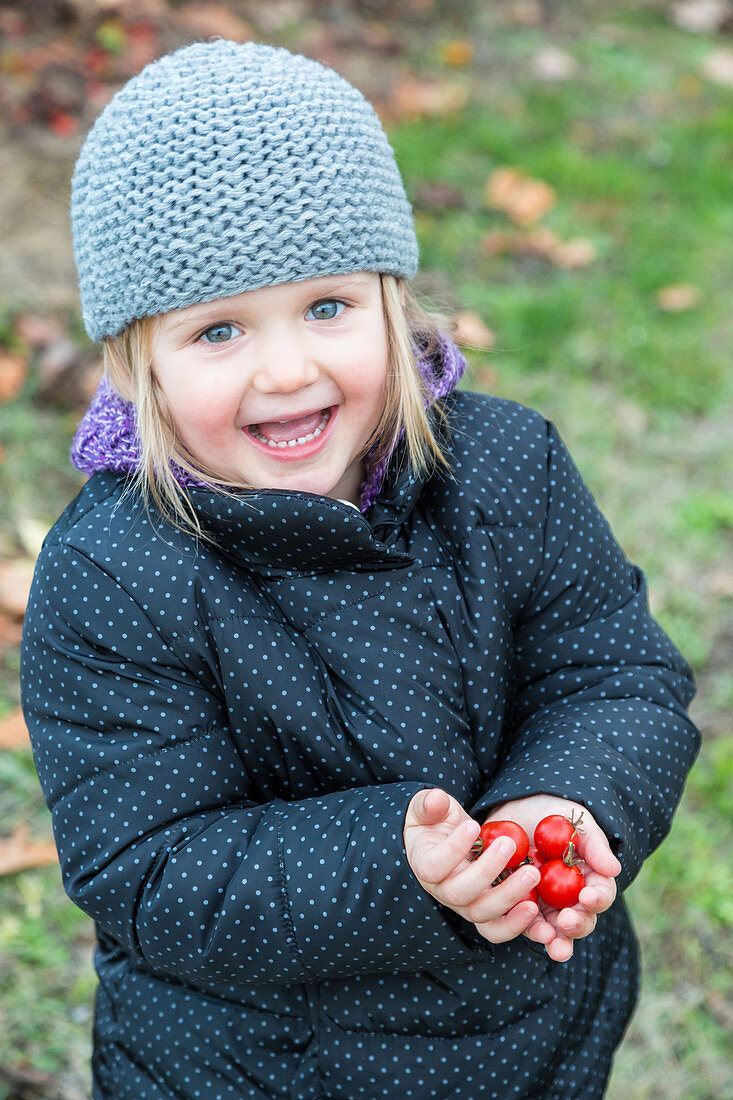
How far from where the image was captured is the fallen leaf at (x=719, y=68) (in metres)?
6.16

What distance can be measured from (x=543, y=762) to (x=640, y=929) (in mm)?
1128

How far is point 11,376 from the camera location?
387 centimetres

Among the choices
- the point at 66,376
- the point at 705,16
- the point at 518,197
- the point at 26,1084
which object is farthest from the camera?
the point at 705,16

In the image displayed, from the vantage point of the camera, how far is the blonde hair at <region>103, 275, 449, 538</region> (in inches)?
64.6

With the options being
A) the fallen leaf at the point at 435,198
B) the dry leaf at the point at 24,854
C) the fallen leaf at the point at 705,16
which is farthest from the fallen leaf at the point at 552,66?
the dry leaf at the point at 24,854

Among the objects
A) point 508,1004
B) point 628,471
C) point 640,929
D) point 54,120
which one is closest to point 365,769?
point 508,1004

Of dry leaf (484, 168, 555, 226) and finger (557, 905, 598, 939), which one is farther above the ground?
finger (557, 905, 598, 939)

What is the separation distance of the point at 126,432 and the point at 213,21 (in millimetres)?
4559

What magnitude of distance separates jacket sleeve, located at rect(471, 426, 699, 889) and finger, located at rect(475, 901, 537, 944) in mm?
213

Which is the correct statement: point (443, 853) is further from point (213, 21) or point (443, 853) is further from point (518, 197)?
point (213, 21)

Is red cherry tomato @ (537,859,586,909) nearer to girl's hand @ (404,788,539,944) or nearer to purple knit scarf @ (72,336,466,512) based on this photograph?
girl's hand @ (404,788,539,944)

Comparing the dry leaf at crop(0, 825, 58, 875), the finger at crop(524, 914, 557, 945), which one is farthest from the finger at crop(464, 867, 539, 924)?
the dry leaf at crop(0, 825, 58, 875)

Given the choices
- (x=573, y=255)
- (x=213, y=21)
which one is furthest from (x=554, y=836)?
(x=213, y=21)

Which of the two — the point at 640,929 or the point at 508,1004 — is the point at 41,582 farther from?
the point at 640,929
